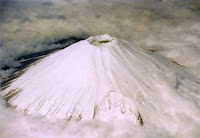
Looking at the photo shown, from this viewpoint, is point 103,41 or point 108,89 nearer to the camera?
point 108,89

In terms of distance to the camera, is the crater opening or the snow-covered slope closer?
the snow-covered slope

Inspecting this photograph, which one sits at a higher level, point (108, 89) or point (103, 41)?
point (103, 41)

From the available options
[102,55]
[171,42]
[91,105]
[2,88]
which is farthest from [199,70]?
[2,88]

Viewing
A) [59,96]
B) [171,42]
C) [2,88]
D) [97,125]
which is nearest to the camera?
[97,125]

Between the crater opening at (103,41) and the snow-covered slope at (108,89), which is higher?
the crater opening at (103,41)

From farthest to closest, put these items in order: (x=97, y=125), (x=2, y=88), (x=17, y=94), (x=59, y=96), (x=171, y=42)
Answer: (x=171, y=42)
(x=2, y=88)
(x=17, y=94)
(x=59, y=96)
(x=97, y=125)

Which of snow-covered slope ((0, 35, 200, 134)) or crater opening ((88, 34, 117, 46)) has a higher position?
crater opening ((88, 34, 117, 46))

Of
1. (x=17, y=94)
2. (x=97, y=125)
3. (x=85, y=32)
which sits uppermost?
(x=85, y=32)

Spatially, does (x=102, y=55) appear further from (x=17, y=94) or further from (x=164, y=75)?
(x=17, y=94)
